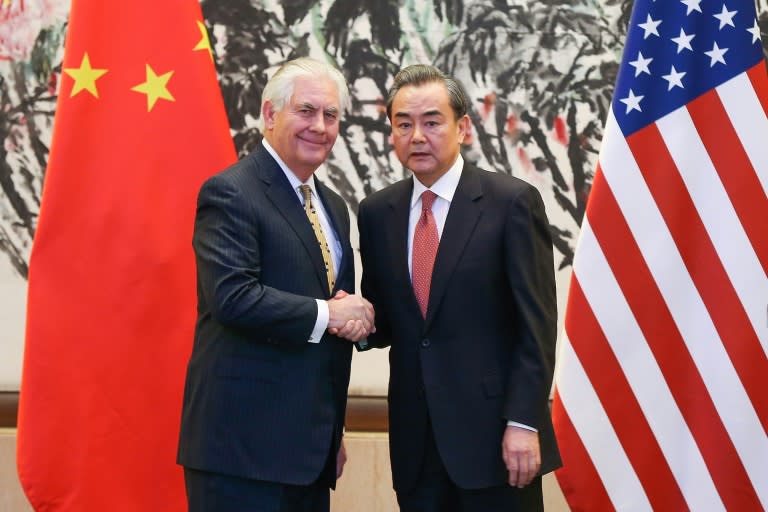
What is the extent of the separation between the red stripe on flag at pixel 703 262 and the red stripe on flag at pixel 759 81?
32cm

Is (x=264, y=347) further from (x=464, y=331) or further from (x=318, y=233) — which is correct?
(x=464, y=331)

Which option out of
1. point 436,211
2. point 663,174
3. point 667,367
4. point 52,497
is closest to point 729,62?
point 663,174

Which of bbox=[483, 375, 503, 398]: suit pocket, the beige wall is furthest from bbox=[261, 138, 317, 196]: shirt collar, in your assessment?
the beige wall

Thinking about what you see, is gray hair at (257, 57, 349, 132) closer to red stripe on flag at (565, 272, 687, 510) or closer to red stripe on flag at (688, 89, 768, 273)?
red stripe on flag at (565, 272, 687, 510)

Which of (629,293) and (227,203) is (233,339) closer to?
(227,203)

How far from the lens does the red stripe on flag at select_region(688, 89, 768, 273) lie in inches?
103

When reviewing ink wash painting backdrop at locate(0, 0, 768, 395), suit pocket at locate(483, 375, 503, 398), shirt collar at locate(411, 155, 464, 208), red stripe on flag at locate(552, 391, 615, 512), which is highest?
ink wash painting backdrop at locate(0, 0, 768, 395)

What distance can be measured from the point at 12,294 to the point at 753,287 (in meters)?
2.55

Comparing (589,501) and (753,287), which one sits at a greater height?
(753,287)

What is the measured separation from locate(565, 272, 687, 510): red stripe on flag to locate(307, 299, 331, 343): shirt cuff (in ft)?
3.15

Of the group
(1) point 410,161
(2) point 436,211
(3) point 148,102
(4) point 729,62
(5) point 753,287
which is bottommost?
(5) point 753,287

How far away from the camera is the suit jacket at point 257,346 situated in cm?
201

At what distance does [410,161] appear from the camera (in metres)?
2.26

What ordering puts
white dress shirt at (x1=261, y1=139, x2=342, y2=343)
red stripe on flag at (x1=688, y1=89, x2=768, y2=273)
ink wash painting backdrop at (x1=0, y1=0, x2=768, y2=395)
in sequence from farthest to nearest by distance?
ink wash painting backdrop at (x1=0, y1=0, x2=768, y2=395) < red stripe on flag at (x1=688, y1=89, x2=768, y2=273) < white dress shirt at (x1=261, y1=139, x2=342, y2=343)
